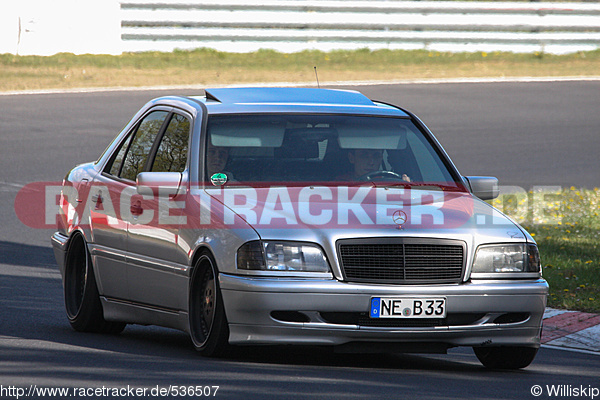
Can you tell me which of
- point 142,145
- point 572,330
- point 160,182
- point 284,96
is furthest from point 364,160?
point 572,330

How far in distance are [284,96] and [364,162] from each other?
36.8 inches

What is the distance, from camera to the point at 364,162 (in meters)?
8.02

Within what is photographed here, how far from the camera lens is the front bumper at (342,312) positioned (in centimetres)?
686

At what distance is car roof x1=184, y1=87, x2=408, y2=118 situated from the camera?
8234mm

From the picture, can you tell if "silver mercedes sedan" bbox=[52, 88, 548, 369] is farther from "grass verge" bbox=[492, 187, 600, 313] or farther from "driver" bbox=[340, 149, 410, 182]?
"grass verge" bbox=[492, 187, 600, 313]

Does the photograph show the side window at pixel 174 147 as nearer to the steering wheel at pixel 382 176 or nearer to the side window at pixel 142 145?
the side window at pixel 142 145

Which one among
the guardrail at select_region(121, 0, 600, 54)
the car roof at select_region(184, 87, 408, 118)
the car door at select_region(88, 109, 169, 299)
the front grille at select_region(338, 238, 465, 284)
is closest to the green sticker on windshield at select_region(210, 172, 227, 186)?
the car roof at select_region(184, 87, 408, 118)

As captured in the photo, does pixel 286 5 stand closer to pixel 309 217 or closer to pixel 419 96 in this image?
pixel 419 96

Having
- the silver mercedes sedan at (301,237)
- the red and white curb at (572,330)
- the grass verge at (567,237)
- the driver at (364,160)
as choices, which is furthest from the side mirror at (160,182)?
the grass verge at (567,237)

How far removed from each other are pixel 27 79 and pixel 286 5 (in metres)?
8.64

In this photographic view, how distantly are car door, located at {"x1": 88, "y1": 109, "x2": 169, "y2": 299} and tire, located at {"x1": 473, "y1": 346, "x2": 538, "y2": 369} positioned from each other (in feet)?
7.81

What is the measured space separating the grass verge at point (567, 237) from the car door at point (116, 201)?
147 inches

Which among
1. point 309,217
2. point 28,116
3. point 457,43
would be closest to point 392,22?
point 457,43

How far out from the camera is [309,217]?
7129 millimetres
